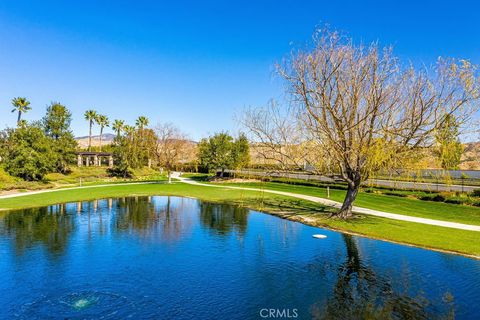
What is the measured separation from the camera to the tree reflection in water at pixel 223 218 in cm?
2005

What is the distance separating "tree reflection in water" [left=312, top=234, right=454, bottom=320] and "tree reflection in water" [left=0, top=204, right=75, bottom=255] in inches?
447

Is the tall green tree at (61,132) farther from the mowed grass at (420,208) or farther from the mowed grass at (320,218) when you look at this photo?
the mowed grass at (420,208)

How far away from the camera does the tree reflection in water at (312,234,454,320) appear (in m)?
→ 9.23

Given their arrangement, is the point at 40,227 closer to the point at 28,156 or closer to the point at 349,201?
the point at 349,201

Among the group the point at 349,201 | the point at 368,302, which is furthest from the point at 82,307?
the point at 349,201

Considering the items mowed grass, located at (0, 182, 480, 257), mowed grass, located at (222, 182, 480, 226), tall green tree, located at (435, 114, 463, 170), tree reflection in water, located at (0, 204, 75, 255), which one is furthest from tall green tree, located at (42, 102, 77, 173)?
tall green tree, located at (435, 114, 463, 170)

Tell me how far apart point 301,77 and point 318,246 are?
8857mm

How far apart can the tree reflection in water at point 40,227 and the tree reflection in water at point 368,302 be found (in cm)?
1135

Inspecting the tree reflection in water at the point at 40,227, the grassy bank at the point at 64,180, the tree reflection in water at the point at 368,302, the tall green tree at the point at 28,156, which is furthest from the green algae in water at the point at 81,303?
the tall green tree at the point at 28,156

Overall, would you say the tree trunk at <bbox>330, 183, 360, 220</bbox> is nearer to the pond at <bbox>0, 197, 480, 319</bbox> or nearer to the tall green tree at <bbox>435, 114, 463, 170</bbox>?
the pond at <bbox>0, 197, 480, 319</bbox>

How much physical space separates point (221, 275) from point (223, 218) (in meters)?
11.3

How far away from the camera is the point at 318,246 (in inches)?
632

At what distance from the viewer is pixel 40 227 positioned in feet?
64.2

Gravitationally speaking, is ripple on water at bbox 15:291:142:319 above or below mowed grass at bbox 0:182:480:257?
below
